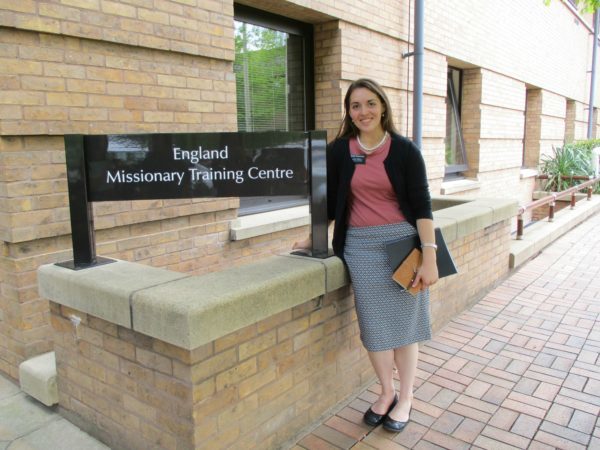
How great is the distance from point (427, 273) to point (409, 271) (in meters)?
0.09

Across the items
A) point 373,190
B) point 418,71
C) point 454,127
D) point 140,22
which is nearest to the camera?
point 373,190

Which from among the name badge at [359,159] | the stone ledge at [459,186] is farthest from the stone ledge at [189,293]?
the stone ledge at [459,186]

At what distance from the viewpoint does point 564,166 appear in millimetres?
12844

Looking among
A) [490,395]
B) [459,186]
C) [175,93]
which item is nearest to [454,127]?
[459,186]

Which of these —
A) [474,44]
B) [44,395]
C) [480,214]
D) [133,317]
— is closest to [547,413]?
[480,214]

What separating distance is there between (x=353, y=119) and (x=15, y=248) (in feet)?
7.00

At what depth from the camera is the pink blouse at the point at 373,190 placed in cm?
269

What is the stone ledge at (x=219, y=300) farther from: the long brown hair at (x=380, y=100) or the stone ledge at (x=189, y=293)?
the long brown hair at (x=380, y=100)

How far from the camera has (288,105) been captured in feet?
18.9

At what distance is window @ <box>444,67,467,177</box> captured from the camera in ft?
30.1

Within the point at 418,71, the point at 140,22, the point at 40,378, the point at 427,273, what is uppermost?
the point at 418,71

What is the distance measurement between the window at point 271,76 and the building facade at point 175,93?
0.02 meters

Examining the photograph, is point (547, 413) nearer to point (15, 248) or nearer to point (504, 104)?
point (15, 248)

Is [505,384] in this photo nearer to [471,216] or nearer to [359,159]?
[471,216]
